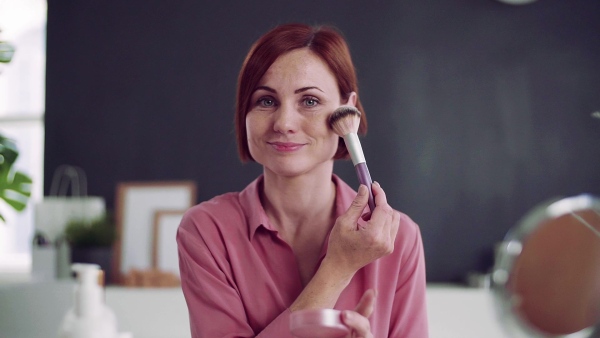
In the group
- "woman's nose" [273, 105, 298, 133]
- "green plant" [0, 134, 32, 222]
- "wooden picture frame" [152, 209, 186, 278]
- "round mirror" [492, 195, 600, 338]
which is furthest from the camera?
"wooden picture frame" [152, 209, 186, 278]

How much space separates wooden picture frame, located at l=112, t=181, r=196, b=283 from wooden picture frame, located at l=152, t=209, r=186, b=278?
24mm

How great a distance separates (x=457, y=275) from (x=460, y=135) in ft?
1.88

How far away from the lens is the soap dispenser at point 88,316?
2.31ft

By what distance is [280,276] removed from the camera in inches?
41.8

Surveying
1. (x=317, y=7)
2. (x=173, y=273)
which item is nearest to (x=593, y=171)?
(x=317, y=7)

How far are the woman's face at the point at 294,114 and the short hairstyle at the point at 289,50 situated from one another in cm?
1

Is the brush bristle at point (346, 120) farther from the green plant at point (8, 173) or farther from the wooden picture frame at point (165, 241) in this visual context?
the wooden picture frame at point (165, 241)

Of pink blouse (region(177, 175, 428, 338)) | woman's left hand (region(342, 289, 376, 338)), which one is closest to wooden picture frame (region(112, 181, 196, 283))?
pink blouse (region(177, 175, 428, 338))

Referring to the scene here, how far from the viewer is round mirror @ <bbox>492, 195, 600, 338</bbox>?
2.05 feet

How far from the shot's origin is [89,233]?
258 centimetres

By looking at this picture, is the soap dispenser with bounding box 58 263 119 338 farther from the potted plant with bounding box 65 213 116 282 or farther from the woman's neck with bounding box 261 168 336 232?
the potted plant with bounding box 65 213 116 282

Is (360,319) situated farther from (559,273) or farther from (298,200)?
(298,200)

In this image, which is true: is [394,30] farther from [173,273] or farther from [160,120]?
[173,273]

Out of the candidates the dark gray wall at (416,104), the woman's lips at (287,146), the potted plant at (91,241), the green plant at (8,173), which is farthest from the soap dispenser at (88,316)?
the dark gray wall at (416,104)
